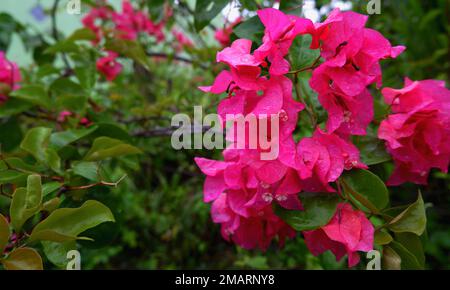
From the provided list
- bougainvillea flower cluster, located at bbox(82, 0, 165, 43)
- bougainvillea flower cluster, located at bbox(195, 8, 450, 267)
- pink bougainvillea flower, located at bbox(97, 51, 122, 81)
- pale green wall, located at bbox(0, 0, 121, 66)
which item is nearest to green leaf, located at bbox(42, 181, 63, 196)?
bougainvillea flower cluster, located at bbox(195, 8, 450, 267)

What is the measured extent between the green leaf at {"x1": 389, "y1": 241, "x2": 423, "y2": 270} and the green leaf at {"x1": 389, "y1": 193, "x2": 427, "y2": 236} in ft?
0.07

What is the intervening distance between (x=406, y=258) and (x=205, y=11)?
17.6 inches

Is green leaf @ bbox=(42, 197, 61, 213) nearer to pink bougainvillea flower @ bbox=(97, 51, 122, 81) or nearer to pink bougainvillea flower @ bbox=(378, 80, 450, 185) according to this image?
pink bougainvillea flower @ bbox=(378, 80, 450, 185)

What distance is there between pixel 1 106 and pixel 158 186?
0.93 metres

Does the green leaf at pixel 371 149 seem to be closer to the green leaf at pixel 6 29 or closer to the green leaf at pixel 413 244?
the green leaf at pixel 413 244

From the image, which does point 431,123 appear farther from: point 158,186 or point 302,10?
point 158,186

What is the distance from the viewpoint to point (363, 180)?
0.48m

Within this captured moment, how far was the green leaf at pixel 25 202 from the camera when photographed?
43cm

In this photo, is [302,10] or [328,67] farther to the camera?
[302,10]

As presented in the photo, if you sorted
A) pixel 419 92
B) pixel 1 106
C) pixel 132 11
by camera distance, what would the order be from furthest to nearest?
pixel 132 11, pixel 1 106, pixel 419 92

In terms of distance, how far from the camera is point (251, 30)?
58 cm

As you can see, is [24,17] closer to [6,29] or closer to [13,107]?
[6,29]

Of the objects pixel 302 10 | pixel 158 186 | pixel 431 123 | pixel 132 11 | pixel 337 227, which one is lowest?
pixel 158 186

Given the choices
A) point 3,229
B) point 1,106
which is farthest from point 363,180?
point 1,106
